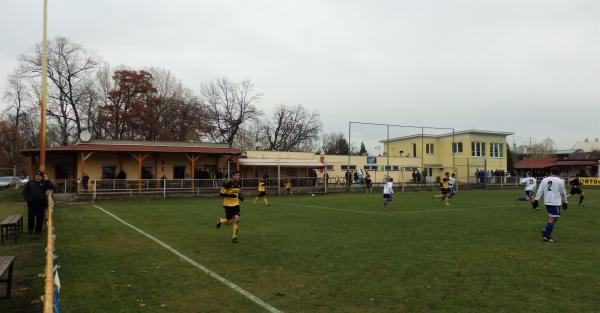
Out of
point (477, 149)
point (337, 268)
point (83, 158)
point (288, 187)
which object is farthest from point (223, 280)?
point (477, 149)

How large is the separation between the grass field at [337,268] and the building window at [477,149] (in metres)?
41.0

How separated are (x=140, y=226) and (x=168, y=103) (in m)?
42.2

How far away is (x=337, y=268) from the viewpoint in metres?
7.93

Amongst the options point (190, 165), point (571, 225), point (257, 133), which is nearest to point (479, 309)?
point (571, 225)

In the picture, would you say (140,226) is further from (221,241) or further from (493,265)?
(493,265)

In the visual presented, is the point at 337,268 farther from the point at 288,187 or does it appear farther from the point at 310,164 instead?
the point at 310,164

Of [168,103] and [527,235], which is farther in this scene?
[168,103]

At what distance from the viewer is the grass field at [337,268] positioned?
19.2 ft

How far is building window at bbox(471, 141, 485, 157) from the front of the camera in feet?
175

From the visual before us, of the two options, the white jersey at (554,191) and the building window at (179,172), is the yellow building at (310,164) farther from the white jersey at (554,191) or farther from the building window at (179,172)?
the white jersey at (554,191)

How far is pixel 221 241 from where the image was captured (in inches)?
441

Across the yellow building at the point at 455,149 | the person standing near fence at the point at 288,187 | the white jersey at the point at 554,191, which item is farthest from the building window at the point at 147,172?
the white jersey at the point at 554,191

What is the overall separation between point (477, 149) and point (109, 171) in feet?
137

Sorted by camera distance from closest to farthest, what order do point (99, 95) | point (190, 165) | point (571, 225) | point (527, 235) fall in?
point (527, 235) < point (571, 225) < point (190, 165) < point (99, 95)
